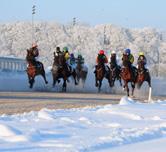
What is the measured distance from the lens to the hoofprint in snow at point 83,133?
29.4 ft

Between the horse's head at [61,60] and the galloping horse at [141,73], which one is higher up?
the horse's head at [61,60]

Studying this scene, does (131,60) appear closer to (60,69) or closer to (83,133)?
(60,69)

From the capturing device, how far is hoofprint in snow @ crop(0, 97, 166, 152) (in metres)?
8.96

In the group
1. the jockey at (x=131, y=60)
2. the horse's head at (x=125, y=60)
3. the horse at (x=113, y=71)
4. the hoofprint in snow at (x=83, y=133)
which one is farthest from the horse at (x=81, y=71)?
the hoofprint in snow at (x=83, y=133)

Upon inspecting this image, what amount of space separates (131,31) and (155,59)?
24341mm

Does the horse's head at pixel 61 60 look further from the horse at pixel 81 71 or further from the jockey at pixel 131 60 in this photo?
the horse at pixel 81 71

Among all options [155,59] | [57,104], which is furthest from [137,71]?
[155,59]

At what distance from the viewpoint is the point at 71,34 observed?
148m

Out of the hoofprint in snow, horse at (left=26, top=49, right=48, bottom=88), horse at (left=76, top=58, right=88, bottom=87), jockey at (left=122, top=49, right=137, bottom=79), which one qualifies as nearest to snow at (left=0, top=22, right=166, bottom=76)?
horse at (left=76, top=58, right=88, bottom=87)

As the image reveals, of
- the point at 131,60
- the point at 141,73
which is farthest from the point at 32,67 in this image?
the point at 141,73

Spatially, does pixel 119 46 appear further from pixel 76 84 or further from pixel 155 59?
pixel 76 84

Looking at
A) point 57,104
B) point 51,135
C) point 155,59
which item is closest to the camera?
point 51,135

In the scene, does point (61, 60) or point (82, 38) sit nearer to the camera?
point (61, 60)

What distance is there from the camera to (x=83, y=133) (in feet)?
34.4
